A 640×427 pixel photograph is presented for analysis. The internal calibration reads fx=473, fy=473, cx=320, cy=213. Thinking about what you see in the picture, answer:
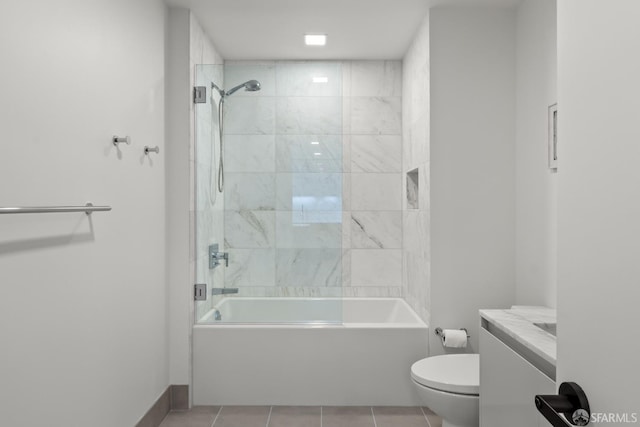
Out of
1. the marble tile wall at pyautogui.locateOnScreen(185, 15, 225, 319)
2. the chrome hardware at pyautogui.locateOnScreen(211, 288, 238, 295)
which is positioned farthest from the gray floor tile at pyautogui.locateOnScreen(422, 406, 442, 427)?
the marble tile wall at pyautogui.locateOnScreen(185, 15, 225, 319)

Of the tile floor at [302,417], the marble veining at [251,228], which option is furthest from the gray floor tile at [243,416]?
the marble veining at [251,228]

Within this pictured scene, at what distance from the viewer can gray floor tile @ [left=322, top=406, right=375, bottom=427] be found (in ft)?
8.99

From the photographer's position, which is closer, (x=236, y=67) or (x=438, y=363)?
(x=438, y=363)

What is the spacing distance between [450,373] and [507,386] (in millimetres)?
963

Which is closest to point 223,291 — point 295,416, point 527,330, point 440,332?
point 295,416

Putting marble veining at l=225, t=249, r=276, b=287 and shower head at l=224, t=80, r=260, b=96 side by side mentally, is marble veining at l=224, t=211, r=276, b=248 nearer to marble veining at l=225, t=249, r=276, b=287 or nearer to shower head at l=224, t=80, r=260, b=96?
marble veining at l=225, t=249, r=276, b=287

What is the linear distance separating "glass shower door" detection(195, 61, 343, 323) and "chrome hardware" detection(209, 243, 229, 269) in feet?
0.09

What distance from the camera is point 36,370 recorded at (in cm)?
159

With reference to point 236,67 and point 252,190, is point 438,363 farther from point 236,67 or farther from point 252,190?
point 236,67

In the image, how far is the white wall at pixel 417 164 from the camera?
3.07 m

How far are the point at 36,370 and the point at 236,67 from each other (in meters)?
2.12

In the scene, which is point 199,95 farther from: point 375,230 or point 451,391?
point 451,391

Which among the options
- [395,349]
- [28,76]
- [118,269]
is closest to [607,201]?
[28,76]

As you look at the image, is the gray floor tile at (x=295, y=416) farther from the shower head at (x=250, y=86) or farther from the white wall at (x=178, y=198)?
the shower head at (x=250, y=86)
